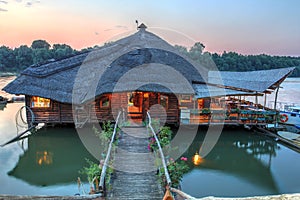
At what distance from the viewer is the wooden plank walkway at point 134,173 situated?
6121 mm

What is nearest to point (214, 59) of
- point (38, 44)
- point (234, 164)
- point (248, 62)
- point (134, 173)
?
point (248, 62)

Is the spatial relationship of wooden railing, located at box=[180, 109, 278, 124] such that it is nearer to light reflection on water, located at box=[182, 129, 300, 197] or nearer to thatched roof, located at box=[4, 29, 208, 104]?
light reflection on water, located at box=[182, 129, 300, 197]

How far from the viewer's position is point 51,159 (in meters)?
10.9

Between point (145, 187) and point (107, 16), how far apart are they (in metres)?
20.9

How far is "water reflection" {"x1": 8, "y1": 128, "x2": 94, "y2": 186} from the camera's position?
905 centimetres

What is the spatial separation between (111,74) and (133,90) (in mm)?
2288

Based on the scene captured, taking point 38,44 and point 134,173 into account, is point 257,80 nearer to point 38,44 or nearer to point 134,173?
point 134,173

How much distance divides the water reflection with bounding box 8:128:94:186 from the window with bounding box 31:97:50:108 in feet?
5.38

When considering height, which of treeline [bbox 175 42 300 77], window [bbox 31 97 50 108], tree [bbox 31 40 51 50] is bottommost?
window [bbox 31 97 50 108]

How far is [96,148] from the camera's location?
1195 centimetres

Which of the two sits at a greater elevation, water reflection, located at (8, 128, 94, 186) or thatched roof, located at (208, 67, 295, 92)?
thatched roof, located at (208, 67, 295, 92)

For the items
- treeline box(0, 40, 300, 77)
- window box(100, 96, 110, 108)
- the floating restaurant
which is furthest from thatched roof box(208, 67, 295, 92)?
treeline box(0, 40, 300, 77)

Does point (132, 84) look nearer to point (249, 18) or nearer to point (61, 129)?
point (61, 129)

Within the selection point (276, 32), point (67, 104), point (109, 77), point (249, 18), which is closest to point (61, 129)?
point (67, 104)
